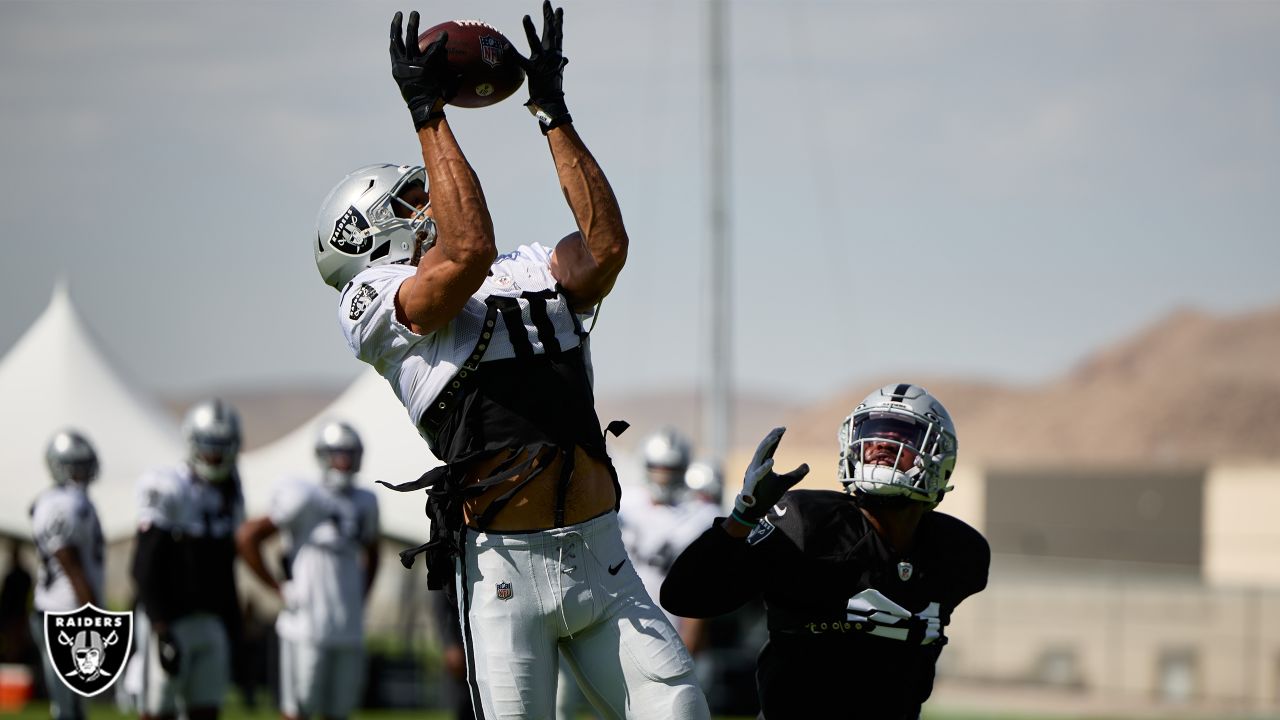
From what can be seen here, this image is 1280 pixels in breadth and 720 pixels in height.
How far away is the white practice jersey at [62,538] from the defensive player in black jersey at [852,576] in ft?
19.8

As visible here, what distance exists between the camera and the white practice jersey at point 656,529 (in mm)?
9742

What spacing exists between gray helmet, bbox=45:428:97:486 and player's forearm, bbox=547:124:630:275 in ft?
20.7

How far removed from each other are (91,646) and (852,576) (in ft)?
8.81

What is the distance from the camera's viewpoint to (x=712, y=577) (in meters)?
3.83

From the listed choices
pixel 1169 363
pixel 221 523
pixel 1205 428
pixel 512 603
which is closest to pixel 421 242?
pixel 512 603

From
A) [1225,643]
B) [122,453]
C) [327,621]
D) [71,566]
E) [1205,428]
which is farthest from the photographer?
[1205,428]

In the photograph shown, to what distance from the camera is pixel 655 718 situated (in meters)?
3.95

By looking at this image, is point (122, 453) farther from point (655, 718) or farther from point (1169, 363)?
point (1169, 363)

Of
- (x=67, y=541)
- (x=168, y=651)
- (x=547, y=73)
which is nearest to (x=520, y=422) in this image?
(x=547, y=73)

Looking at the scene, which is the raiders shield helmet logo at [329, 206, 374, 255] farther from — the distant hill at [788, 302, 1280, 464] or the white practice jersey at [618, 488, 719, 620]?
the distant hill at [788, 302, 1280, 464]

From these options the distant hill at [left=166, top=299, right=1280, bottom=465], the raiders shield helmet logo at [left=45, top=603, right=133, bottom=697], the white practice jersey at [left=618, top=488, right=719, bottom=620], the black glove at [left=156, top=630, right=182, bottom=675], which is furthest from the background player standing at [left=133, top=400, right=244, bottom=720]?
the distant hill at [left=166, top=299, right=1280, bottom=465]

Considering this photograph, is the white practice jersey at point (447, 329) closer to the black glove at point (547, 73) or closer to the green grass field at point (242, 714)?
the black glove at point (547, 73)

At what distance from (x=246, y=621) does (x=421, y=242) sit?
508 inches

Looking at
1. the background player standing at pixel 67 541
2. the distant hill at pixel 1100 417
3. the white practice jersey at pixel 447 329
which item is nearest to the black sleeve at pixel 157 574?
the background player standing at pixel 67 541
